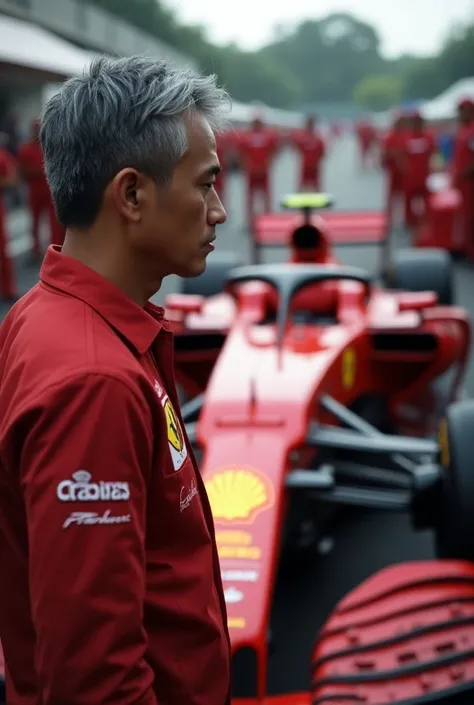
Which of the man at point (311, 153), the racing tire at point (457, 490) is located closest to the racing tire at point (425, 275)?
the racing tire at point (457, 490)

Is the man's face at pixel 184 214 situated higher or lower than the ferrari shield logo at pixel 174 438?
higher

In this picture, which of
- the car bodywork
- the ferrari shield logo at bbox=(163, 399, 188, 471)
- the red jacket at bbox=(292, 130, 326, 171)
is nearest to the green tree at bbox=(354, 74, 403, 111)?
the red jacket at bbox=(292, 130, 326, 171)

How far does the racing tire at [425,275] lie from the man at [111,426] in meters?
4.37

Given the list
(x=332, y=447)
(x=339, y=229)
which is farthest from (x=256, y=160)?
(x=332, y=447)

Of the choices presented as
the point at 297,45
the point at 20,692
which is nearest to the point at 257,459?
the point at 20,692

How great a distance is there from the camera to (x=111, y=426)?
3.23 feet

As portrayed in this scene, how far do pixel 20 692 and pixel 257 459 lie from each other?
168 cm

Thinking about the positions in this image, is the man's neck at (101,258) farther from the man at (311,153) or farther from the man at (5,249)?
the man at (311,153)

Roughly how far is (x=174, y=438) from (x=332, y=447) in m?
2.31

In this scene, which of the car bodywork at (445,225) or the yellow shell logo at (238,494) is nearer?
the yellow shell logo at (238,494)

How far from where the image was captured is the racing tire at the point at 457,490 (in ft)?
9.10

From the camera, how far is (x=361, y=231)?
640cm

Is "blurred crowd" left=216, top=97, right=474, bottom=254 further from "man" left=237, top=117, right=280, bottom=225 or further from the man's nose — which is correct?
the man's nose

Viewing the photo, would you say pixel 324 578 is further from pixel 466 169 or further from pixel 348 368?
pixel 466 169
